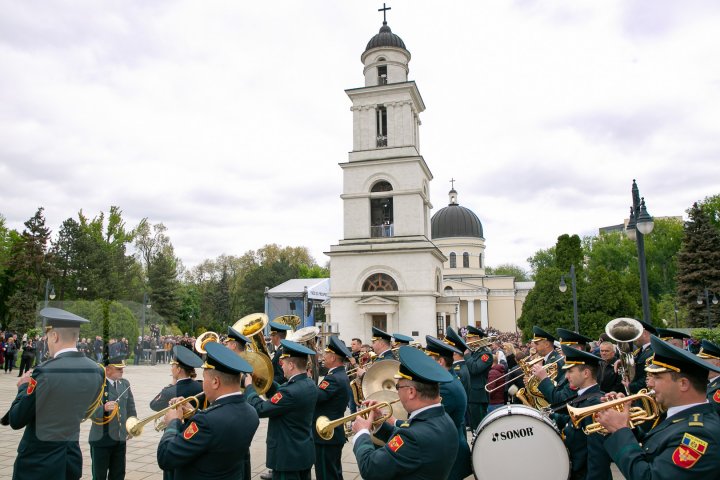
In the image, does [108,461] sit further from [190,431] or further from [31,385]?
[190,431]

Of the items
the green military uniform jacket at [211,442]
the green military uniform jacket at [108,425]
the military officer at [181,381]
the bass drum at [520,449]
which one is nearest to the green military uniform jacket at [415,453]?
the green military uniform jacket at [211,442]

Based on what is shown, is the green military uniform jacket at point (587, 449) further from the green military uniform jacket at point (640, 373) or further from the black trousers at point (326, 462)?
the black trousers at point (326, 462)

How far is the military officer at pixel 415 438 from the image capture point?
3443mm

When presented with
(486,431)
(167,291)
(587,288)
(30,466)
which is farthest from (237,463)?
(167,291)

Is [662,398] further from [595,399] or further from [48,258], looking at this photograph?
[48,258]

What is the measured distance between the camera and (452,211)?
220ft

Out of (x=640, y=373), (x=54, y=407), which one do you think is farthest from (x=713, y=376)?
(x=54, y=407)

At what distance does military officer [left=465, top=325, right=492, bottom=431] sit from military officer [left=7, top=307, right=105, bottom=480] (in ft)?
23.3

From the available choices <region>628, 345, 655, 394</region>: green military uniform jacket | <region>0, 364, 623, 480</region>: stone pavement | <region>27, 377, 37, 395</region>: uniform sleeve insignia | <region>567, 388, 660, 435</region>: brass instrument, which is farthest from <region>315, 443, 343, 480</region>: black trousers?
<region>628, 345, 655, 394</region>: green military uniform jacket

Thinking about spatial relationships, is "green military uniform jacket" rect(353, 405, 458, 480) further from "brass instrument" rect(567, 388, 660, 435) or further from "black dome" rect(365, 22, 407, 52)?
"black dome" rect(365, 22, 407, 52)

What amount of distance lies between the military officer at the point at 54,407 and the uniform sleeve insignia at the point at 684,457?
5.14m

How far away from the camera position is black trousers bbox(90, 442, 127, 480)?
6102mm

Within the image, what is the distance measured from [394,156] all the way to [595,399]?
29.4 meters

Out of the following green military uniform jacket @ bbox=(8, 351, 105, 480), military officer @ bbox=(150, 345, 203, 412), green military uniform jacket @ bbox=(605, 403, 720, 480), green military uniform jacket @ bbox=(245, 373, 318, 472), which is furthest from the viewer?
military officer @ bbox=(150, 345, 203, 412)
